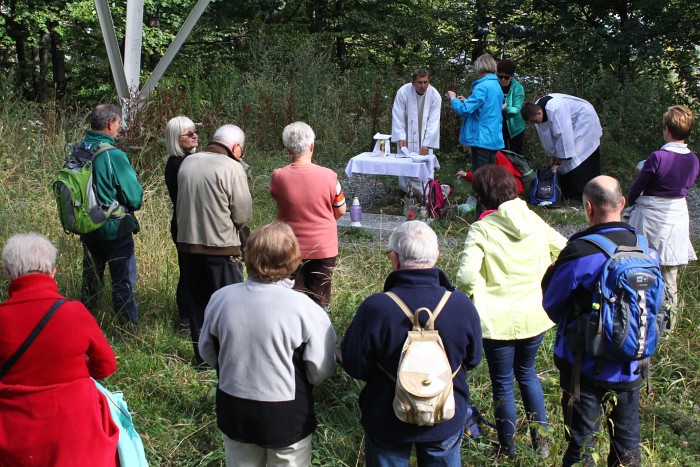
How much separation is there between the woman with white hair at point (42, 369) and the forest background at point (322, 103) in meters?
1.05

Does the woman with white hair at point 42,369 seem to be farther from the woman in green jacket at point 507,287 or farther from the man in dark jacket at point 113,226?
the man in dark jacket at point 113,226

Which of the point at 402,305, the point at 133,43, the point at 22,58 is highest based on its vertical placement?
the point at 22,58

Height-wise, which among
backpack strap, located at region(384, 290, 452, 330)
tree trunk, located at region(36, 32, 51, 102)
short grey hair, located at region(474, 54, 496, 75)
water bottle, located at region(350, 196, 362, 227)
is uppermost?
tree trunk, located at region(36, 32, 51, 102)

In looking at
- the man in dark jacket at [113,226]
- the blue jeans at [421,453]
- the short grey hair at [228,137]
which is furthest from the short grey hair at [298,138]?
the blue jeans at [421,453]

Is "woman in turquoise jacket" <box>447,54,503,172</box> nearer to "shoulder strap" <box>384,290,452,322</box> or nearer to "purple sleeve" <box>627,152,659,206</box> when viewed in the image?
"purple sleeve" <box>627,152,659,206</box>

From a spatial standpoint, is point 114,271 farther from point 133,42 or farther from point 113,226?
point 133,42

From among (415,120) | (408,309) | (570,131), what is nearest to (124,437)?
(408,309)

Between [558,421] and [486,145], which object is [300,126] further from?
[486,145]

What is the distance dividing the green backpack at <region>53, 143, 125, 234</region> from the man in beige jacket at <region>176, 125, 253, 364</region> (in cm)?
59

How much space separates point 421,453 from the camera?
290 centimetres

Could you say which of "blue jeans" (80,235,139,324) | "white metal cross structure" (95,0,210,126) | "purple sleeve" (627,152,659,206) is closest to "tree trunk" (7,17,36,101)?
"white metal cross structure" (95,0,210,126)

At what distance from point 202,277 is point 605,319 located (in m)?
2.59

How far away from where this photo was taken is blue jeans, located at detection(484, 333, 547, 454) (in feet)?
12.3

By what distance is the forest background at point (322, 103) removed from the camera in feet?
14.3
